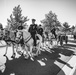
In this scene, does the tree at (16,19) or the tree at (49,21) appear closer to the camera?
the tree at (16,19)

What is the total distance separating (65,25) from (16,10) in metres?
31.3

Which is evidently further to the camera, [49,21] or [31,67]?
[49,21]

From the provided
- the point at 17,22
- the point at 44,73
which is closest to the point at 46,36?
the point at 44,73

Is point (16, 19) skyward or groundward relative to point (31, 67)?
skyward

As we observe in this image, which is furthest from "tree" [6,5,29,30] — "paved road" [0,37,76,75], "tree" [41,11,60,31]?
"paved road" [0,37,76,75]

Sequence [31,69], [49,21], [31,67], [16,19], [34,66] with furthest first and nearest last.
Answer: [49,21]
[16,19]
[34,66]
[31,67]
[31,69]

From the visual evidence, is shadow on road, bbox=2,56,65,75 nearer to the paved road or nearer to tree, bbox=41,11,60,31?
the paved road

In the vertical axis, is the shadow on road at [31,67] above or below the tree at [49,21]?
below

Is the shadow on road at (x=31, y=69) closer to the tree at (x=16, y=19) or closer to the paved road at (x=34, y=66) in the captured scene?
the paved road at (x=34, y=66)

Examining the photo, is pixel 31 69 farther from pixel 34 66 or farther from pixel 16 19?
pixel 16 19

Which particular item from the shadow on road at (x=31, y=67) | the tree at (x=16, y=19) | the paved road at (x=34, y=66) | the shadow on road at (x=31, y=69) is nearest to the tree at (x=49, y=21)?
the tree at (x=16, y=19)

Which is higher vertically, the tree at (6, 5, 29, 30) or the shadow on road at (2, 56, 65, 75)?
the tree at (6, 5, 29, 30)

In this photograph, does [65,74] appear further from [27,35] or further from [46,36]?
[46,36]

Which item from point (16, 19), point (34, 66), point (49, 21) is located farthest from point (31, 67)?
point (49, 21)
